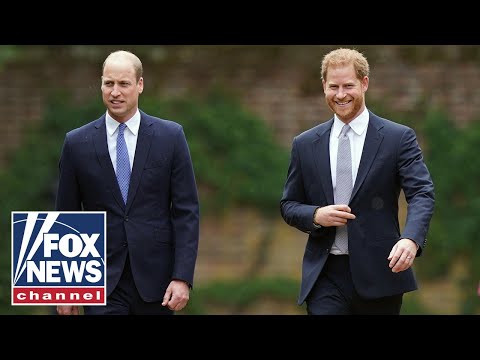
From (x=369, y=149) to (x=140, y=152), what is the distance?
3.77ft

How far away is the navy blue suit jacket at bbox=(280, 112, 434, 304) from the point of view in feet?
17.4

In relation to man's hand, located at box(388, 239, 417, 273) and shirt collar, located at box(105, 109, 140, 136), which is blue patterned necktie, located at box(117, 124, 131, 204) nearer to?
shirt collar, located at box(105, 109, 140, 136)

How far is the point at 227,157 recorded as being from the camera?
32.0 ft

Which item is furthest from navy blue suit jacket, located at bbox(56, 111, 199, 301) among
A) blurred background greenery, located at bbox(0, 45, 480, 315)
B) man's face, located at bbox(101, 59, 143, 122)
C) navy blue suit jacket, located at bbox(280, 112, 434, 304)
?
blurred background greenery, located at bbox(0, 45, 480, 315)

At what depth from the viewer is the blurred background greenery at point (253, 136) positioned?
31.4ft

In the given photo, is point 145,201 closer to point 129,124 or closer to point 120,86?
point 129,124

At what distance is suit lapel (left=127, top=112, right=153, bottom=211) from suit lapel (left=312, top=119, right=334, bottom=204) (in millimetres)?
845

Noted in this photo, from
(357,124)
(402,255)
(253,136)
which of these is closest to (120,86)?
(357,124)

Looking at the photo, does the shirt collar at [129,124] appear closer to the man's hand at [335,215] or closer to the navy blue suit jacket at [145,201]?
the navy blue suit jacket at [145,201]

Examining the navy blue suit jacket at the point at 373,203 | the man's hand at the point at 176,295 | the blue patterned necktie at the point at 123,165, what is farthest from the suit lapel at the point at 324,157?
the blue patterned necktie at the point at 123,165

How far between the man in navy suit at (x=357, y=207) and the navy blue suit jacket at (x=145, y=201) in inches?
21.7

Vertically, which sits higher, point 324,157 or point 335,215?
point 324,157

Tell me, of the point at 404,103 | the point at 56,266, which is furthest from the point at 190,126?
the point at 56,266

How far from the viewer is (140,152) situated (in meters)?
5.50
